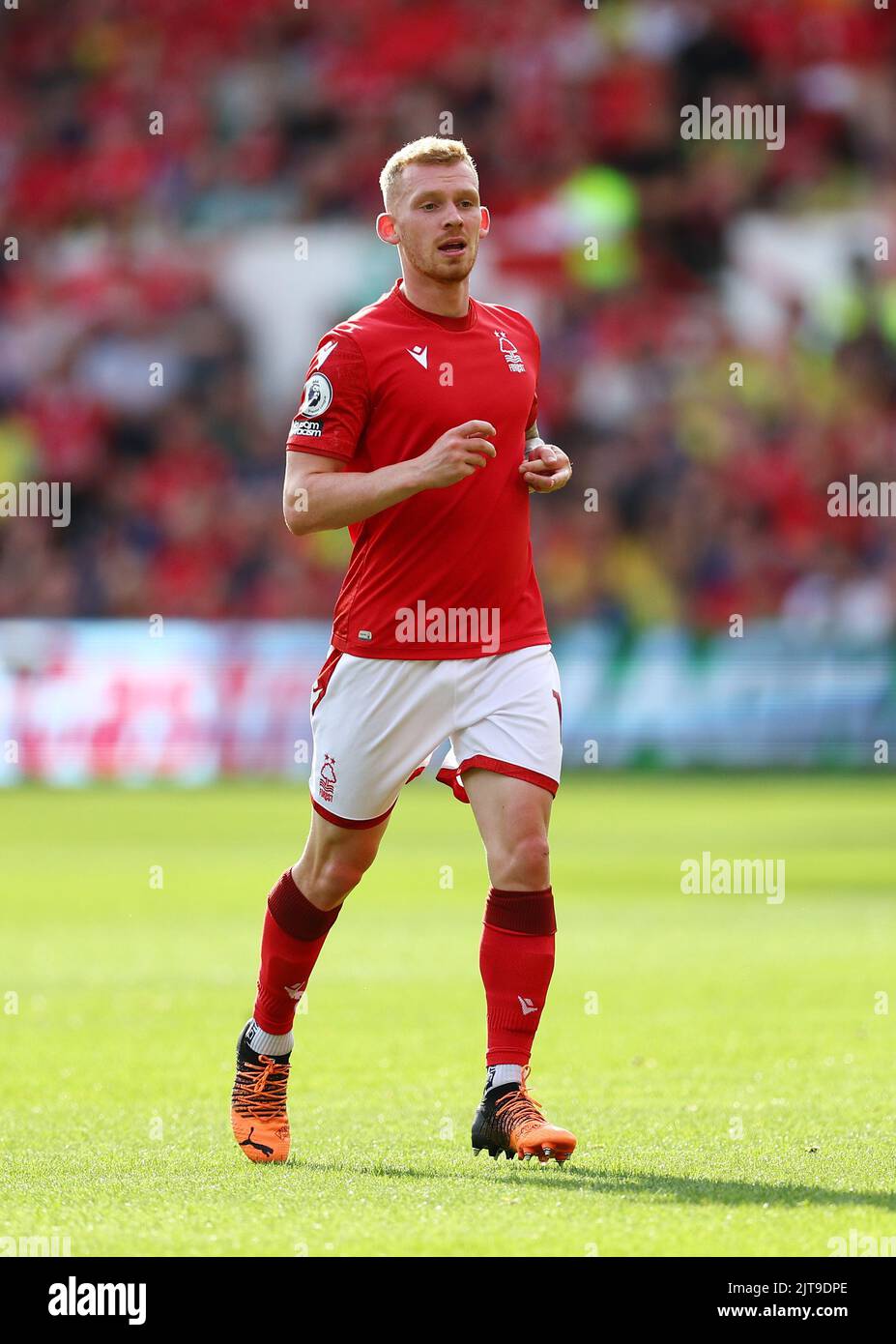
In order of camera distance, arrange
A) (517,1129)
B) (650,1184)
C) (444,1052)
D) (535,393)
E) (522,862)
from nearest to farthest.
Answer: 1. (650,1184)
2. (517,1129)
3. (522,862)
4. (535,393)
5. (444,1052)

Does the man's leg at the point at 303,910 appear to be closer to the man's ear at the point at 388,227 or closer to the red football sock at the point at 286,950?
the red football sock at the point at 286,950

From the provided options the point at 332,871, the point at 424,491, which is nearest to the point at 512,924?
the point at 332,871

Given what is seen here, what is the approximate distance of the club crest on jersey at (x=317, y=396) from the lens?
A: 19.8ft

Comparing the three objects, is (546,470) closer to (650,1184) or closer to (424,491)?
(424,491)

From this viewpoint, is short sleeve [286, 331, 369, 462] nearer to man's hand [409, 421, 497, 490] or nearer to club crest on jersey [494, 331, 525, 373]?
man's hand [409, 421, 497, 490]

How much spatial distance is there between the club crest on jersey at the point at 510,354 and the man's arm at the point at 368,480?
0.43 m

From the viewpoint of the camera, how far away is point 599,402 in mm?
24547

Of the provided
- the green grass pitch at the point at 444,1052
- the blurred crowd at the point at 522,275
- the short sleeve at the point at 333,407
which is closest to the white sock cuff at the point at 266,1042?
the green grass pitch at the point at 444,1052

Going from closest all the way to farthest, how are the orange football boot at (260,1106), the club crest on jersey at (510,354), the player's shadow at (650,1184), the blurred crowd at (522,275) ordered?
1. the player's shadow at (650,1184)
2. the orange football boot at (260,1106)
3. the club crest on jersey at (510,354)
4. the blurred crowd at (522,275)

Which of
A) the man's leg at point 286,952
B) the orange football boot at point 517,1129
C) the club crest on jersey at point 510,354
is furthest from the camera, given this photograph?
the club crest on jersey at point 510,354

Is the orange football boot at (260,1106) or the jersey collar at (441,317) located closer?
the orange football boot at (260,1106)

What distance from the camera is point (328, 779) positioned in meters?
6.16

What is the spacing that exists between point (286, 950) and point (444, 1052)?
1703mm
